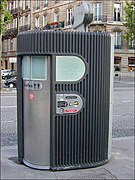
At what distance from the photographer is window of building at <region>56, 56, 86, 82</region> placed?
14.4ft

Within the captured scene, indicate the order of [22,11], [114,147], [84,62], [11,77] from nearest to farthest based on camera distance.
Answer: [84,62]
[114,147]
[11,77]
[22,11]

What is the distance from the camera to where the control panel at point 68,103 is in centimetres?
448

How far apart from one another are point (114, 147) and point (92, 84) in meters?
1.96

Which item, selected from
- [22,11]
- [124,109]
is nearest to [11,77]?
[124,109]

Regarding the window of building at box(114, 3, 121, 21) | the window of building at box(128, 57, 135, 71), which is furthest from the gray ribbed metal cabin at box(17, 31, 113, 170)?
the window of building at box(114, 3, 121, 21)

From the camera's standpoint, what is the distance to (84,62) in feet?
14.6

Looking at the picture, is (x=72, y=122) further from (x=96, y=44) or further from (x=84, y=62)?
(x=96, y=44)

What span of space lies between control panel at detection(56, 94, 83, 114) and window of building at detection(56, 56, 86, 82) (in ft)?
0.80

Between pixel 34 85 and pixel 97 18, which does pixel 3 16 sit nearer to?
pixel 34 85

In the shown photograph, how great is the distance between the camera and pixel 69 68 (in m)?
4.41

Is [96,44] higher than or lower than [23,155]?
higher

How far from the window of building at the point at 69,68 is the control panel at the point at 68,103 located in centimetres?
24

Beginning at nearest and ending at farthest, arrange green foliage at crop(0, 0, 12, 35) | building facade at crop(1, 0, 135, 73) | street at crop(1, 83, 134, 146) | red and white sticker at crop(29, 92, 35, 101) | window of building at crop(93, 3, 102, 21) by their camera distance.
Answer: red and white sticker at crop(29, 92, 35, 101), street at crop(1, 83, 134, 146), green foliage at crop(0, 0, 12, 35), building facade at crop(1, 0, 135, 73), window of building at crop(93, 3, 102, 21)

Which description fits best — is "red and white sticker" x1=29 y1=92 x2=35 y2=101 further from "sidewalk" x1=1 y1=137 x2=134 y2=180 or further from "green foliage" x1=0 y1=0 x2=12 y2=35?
"green foliage" x1=0 y1=0 x2=12 y2=35
